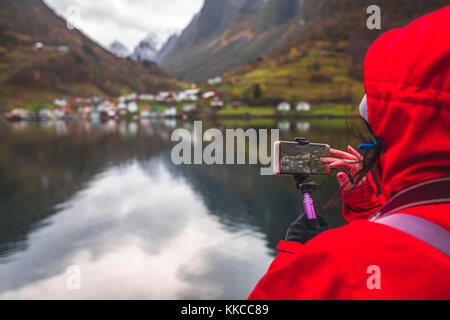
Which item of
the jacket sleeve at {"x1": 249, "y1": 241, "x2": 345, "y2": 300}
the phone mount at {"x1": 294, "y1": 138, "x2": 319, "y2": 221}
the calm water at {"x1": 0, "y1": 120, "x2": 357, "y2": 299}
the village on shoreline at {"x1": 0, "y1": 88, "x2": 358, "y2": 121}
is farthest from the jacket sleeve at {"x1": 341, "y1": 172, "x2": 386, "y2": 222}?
the village on shoreline at {"x1": 0, "y1": 88, "x2": 358, "y2": 121}

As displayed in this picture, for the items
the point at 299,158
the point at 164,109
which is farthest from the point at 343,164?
the point at 164,109

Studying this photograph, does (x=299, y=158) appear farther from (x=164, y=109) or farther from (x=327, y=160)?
(x=164, y=109)

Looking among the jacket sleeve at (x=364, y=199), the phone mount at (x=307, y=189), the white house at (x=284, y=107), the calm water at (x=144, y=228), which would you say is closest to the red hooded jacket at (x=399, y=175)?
the phone mount at (x=307, y=189)

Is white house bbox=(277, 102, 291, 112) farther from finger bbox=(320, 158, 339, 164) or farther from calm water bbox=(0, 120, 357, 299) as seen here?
finger bbox=(320, 158, 339, 164)

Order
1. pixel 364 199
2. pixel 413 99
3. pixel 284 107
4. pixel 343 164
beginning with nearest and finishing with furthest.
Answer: pixel 413 99 → pixel 343 164 → pixel 364 199 → pixel 284 107

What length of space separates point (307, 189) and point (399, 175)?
86 cm

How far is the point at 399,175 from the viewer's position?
1.17 meters

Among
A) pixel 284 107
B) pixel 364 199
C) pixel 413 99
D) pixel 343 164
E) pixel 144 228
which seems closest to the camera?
pixel 413 99

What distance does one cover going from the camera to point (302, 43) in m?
156

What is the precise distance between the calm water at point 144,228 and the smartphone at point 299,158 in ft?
1.66

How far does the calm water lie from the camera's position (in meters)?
9.11

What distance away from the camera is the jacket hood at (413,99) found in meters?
1.06

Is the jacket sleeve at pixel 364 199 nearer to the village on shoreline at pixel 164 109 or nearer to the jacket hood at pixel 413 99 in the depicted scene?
the jacket hood at pixel 413 99
